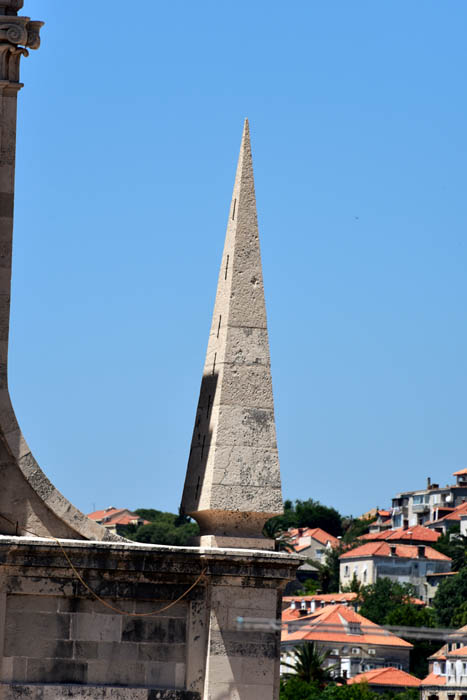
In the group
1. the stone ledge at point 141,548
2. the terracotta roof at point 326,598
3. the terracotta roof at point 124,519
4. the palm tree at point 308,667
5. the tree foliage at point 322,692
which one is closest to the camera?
the stone ledge at point 141,548

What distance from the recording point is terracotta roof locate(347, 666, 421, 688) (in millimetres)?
100812

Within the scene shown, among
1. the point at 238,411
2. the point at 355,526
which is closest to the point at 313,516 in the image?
the point at 355,526

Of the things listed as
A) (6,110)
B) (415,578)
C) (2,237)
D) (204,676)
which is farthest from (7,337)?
(415,578)

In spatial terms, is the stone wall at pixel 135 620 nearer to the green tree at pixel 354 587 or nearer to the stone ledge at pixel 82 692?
the stone ledge at pixel 82 692

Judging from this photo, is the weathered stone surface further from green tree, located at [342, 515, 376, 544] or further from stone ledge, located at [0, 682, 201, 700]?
green tree, located at [342, 515, 376, 544]

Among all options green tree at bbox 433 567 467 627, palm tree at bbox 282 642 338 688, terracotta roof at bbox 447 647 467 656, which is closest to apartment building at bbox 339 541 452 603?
green tree at bbox 433 567 467 627

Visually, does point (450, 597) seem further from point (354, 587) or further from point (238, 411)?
point (238, 411)

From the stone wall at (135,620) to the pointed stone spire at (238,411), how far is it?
0.45 m

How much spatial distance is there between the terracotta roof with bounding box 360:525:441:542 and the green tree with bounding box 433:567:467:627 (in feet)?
98.4

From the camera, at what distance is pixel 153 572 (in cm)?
1612

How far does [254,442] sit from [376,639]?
96.6m

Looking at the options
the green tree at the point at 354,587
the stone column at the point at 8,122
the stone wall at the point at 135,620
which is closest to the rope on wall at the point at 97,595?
the stone wall at the point at 135,620

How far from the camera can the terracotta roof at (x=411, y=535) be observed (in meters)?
154

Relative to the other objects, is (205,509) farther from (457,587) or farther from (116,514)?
(116,514)
